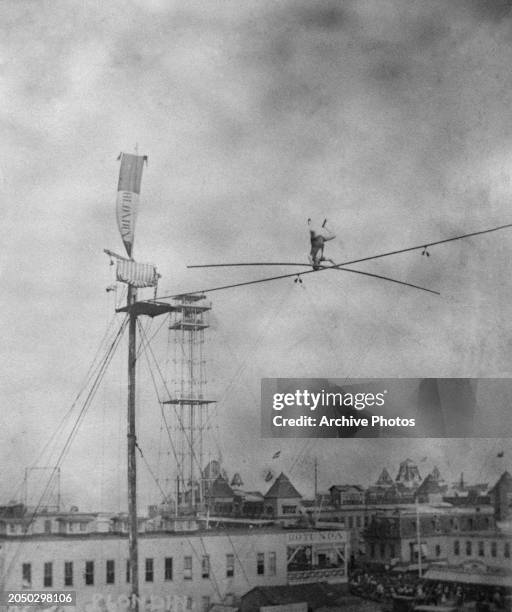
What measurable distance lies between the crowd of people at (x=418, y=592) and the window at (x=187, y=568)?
958mm

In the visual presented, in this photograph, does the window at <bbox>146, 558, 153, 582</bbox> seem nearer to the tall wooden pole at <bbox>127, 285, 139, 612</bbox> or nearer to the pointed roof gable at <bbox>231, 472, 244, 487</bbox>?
the tall wooden pole at <bbox>127, 285, 139, 612</bbox>

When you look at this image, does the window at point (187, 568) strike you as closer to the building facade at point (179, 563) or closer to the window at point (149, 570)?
the building facade at point (179, 563)

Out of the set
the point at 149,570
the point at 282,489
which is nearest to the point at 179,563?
the point at 149,570

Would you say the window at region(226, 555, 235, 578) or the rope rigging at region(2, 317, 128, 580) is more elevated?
the rope rigging at region(2, 317, 128, 580)

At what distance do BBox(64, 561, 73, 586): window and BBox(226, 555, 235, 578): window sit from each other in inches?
35.0

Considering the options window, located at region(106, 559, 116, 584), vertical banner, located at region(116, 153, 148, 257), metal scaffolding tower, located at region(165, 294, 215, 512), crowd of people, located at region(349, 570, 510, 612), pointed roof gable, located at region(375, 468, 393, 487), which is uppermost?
vertical banner, located at region(116, 153, 148, 257)

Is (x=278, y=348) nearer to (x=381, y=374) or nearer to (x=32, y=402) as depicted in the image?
(x=381, y=374)

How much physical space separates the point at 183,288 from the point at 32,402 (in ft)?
3.53

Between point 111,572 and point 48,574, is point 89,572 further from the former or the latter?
point 48,574

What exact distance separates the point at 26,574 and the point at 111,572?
47cm

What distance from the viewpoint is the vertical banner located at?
18.0 ft

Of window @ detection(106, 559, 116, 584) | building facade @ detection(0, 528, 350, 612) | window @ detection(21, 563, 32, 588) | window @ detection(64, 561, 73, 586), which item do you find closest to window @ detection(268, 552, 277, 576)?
building facade @ detection(0, 528, 350, 612)

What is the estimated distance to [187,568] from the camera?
5469mm

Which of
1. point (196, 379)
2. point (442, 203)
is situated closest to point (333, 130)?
point (442, 203)
